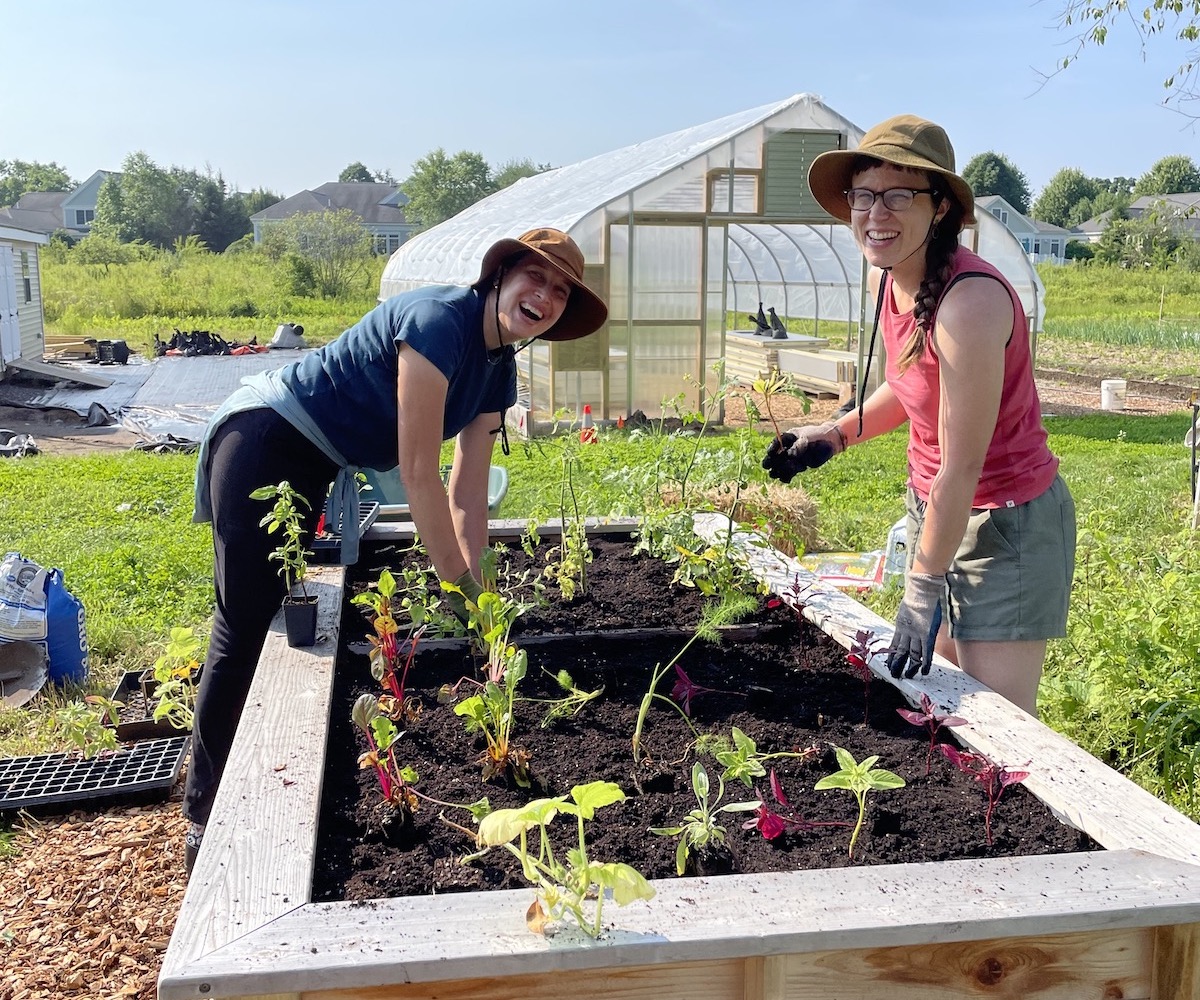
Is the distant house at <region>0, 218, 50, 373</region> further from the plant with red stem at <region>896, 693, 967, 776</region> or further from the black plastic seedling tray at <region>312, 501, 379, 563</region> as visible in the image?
the plant with red stem at <region>896, 693, 967, 776</region>

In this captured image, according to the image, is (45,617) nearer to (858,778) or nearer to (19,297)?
(858,778)

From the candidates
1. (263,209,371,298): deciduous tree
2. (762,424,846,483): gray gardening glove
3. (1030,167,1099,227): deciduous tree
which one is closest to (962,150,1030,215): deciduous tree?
(1030,167,1099,227): deciduous tree

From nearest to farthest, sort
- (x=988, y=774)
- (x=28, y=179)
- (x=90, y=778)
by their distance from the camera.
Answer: (x=988, y=774) < (x=90, y=778) < (x=28, y=179)

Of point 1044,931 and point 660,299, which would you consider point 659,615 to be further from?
point 660,299

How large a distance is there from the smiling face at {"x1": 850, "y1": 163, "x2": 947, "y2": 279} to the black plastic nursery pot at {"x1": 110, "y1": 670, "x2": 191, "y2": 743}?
8.01ft

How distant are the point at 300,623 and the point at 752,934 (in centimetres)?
140

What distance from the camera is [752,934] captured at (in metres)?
1.20

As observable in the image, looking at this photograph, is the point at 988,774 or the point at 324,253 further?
the point at 324,253

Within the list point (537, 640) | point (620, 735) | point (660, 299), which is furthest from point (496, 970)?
point (660, 299)

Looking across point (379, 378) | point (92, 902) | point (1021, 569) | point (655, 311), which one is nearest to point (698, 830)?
point (1021, 569)

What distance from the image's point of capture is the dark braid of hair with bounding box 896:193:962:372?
197 cm

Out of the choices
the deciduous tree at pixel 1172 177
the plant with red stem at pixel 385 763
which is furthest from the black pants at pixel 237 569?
the deciduous tree at pixel 1172 177

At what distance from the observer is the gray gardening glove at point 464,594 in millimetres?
2367

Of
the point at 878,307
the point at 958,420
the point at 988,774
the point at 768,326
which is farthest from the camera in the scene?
the point at 768,326
